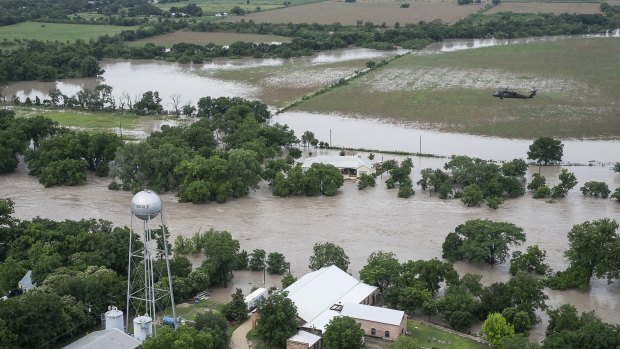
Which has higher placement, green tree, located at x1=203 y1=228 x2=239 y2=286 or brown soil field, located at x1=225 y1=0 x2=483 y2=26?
brown soil field, located at x1=225 y1=0 x2=483 y2=26

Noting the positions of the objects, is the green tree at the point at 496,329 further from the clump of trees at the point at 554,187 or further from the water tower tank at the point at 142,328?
the clump of trees at the point at 554,187

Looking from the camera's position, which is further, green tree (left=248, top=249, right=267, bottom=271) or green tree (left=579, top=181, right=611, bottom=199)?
green tree (left=579, top=181, right=611, bottom=199)

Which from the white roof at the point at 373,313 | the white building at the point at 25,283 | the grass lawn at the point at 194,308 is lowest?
the grass lawn at the point at 194,308

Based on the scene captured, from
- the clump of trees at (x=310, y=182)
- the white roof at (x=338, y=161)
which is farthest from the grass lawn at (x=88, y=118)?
the clump of trees at (x=310, y=182)

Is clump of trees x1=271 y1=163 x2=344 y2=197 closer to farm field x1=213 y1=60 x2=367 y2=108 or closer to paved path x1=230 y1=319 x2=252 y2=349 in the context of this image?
paved path x1=230 y1=319 x2=252 y2=349

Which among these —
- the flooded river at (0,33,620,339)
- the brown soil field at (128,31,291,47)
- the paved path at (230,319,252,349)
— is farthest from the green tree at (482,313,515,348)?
the brown soil field at (128,31,291,47)

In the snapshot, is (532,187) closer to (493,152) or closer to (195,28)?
(493,152)

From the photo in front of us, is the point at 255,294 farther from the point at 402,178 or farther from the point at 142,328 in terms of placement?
the point at 402,178
